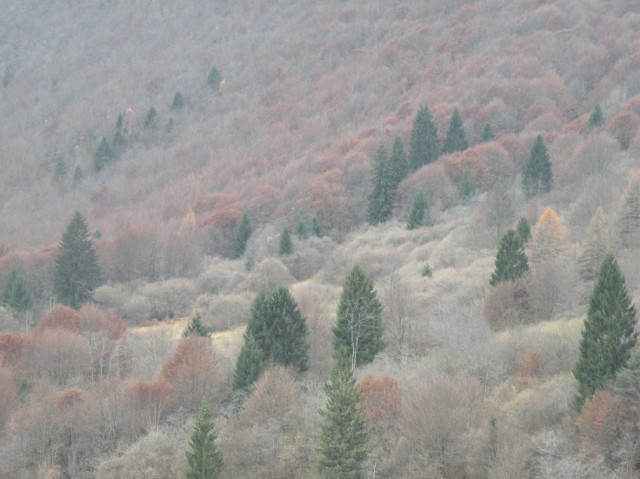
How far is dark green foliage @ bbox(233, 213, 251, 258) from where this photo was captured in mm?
74875

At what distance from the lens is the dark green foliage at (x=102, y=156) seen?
377ft

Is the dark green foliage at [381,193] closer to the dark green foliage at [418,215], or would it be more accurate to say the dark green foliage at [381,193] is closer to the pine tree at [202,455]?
the dark green foliage at [418,215]

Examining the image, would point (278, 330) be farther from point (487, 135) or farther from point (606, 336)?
point (487, 135)

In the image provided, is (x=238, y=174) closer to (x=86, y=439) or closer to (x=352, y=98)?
(x=352, y=98)

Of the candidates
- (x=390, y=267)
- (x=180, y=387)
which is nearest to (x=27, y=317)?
(x=180, y=387)

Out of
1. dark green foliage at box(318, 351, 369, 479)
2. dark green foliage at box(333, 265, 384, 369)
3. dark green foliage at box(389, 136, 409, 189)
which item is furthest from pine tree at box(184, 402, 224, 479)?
dark green foliage at box(389, 136, 409, 189)

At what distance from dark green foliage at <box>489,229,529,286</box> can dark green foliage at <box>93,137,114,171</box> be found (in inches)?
3425

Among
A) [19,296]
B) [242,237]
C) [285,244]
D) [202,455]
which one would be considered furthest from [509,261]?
[242,237]

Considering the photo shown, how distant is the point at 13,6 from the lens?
166 meters

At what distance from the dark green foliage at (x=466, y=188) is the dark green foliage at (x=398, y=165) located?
6677 millimetres

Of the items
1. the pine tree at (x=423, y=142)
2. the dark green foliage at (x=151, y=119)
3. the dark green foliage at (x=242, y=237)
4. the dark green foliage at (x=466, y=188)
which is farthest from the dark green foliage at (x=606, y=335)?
the dark green foliage at (x=151, y=119)

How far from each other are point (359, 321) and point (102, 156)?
286ft

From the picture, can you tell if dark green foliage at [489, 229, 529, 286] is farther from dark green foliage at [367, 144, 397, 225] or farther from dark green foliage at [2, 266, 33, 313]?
dark green foliage at [2, 266, 33, 313]

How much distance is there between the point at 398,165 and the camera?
7700cm
